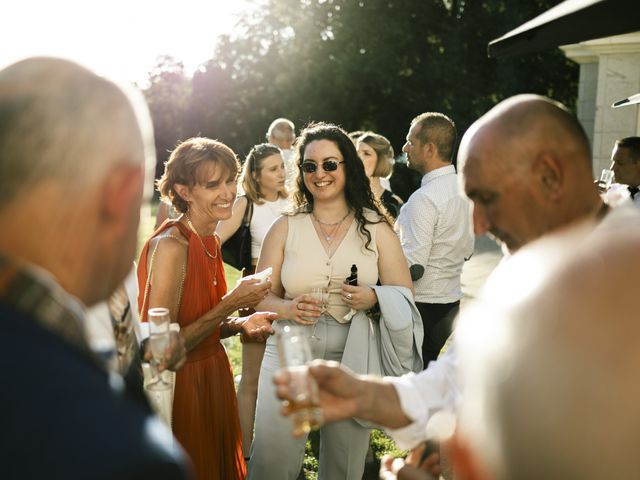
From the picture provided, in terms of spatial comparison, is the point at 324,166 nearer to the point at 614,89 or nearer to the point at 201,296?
the point at 201,296

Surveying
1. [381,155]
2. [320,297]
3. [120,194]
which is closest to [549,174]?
[120,194]

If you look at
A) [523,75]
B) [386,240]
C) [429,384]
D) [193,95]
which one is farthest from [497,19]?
[429,384]

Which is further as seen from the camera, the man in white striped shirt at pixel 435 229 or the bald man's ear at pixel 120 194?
the man in white striped shirt at pixel 435 229

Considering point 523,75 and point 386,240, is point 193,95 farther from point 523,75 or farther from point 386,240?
point 386,240

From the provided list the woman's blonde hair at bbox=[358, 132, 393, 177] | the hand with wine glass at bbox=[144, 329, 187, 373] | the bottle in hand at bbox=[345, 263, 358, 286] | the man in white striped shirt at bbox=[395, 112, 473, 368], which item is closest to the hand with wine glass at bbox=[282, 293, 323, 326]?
the bottle in hand at bbox=[345, 263, 358, 286]

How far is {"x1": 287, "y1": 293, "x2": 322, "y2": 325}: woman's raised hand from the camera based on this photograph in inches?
156

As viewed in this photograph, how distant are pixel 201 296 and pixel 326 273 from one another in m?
0.85

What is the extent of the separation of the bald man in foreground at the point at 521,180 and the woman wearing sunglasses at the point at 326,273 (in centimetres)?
183

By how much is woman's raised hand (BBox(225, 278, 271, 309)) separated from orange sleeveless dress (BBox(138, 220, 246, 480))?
185mm

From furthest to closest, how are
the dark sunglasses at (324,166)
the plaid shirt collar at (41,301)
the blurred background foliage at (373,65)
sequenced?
1. the blurred background foliage at (373,65)
2. the dark sunglasses at (324,166)
3. the plaid shirt collar at (41,301)

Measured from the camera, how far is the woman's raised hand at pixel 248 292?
369 cm

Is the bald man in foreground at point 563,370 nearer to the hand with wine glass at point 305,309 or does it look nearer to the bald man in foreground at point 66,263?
the bald man in foreground at point 66,263

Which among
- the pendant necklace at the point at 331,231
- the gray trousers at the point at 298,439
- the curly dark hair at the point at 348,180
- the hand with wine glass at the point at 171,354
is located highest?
the curly dark hair at the point at 348,180

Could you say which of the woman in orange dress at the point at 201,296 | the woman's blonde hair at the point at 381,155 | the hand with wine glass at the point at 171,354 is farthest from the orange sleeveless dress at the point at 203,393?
the woman's blonde hair at the point at 381,155
